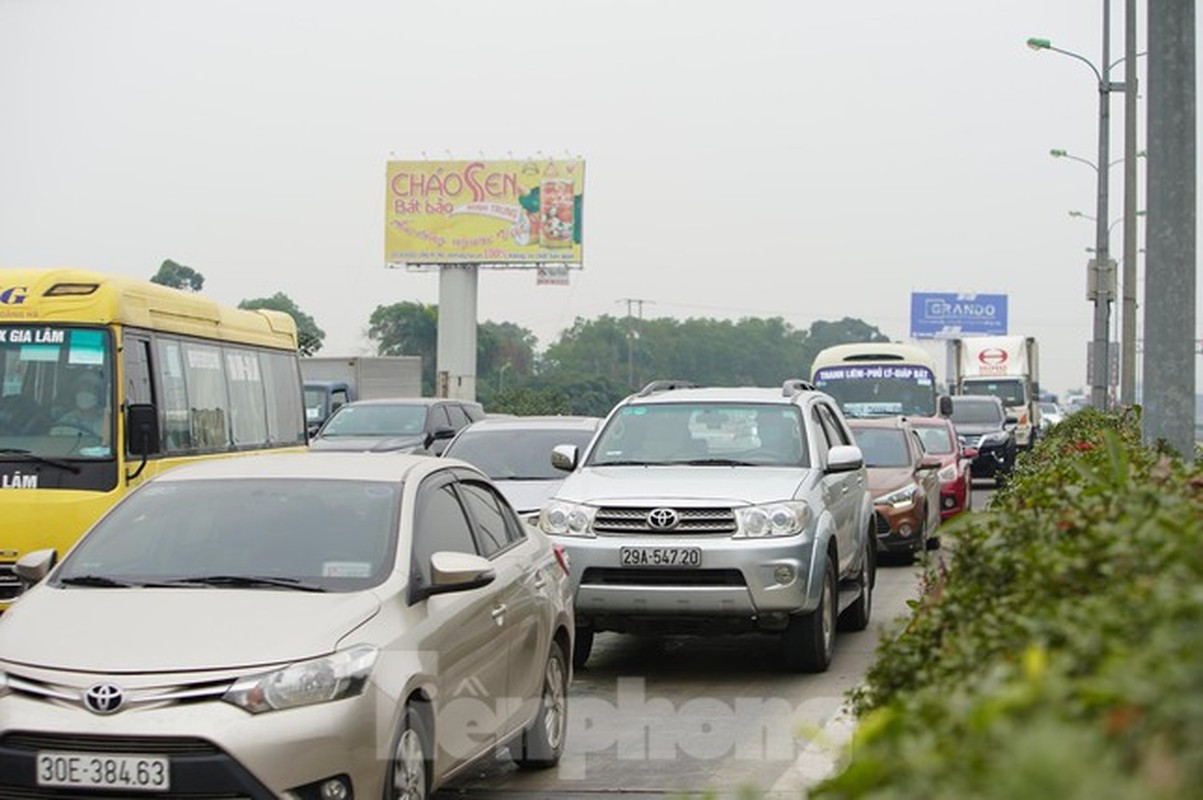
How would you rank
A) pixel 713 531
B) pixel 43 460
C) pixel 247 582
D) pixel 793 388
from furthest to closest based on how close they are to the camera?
1. pixel 793 388
2. pixel 43 460
3. pixel 713 531
4. pixel 247 582

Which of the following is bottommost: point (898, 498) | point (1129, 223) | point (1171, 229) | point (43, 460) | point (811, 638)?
point (811, 638)

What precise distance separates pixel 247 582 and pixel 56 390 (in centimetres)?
637

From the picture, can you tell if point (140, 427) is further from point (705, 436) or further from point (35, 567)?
point (35, 567)

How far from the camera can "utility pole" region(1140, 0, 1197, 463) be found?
10.6 meters

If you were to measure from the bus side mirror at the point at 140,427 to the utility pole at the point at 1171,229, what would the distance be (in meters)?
6.76

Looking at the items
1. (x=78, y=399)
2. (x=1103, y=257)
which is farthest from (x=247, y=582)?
(x=1103, y=257)

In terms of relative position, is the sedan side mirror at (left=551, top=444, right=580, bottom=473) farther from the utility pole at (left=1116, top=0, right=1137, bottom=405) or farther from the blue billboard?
the blue billboard

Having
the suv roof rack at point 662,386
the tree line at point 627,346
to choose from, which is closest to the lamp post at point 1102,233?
the suv roof rack at point 662,386

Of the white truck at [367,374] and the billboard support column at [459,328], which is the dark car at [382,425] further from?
the billboard support column at [459,328]

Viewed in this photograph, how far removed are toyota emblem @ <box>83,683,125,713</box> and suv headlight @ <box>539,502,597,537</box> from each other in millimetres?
5375

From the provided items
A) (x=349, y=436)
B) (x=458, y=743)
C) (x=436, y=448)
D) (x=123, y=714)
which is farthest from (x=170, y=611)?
(x=349, y=436)

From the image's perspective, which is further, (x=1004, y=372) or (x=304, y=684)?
(x=1004, y=372)

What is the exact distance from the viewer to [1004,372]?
Result: 47.1 m

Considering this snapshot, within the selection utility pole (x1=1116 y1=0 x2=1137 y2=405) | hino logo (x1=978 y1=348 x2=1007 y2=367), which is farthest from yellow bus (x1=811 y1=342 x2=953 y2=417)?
hino logo (x1=978 y1=348 x2=1007 y2=367)
